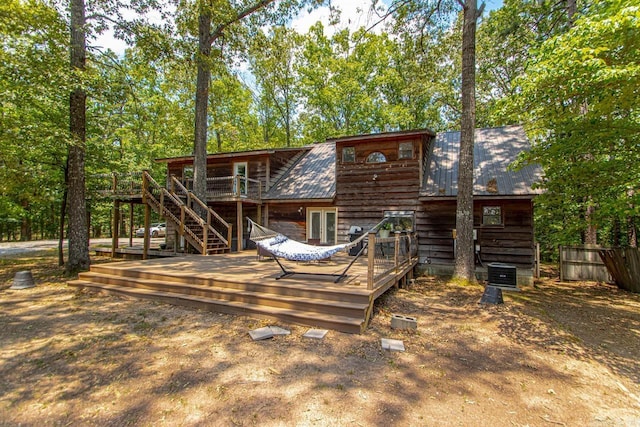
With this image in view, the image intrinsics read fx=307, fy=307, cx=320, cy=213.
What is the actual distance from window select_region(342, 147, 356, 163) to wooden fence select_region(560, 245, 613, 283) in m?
7.47

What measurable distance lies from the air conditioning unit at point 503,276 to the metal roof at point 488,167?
2.41 metres

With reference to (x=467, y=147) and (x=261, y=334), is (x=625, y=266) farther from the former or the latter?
(x=261, y=334)

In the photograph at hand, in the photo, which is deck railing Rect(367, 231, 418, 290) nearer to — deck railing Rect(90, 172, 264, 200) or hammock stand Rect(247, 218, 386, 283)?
hammock stand Rect(247, 218, 386, 283)

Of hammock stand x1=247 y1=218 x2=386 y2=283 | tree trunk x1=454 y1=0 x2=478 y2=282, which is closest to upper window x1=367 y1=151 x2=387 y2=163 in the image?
tree trunk x1=454 y1=0 x2=478 y2=282

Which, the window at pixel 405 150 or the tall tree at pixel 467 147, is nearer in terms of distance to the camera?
the tall tree at pixel 467 147

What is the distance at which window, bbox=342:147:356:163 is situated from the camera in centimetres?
Result: 1127

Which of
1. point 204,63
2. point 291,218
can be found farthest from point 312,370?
point 204,63

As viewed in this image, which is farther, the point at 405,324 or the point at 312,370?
the point at 405,324

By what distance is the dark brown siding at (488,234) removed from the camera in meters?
9.16

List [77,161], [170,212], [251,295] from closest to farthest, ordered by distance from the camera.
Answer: [251,295] < [77,161] < [170,212]

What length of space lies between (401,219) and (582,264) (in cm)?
562

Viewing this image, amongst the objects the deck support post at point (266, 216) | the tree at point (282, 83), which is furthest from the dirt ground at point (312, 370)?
the tree at point (282, 83)

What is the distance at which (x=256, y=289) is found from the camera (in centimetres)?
549

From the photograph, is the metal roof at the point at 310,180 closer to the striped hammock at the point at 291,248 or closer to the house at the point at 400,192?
the house at the point at 400,192
